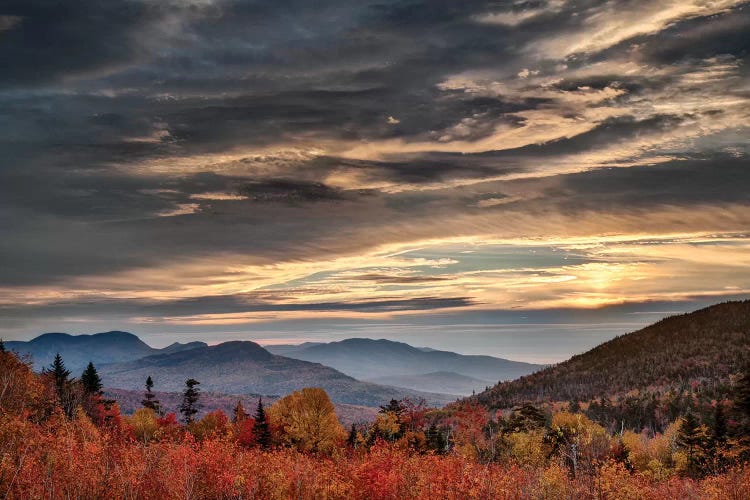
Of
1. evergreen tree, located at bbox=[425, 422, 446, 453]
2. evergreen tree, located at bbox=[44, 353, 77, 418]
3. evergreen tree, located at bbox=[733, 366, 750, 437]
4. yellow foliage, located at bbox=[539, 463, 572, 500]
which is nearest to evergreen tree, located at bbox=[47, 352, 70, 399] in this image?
evergreen tree, located at bbox=[44, 353, 77, 418]

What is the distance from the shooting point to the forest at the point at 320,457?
145 feet

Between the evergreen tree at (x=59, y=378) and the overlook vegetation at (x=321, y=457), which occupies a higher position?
the evergreen tree at (x=59, y=378)

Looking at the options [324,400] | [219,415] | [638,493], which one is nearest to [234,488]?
[638,493]

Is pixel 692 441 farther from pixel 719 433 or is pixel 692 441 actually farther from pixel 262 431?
pixel 262 431

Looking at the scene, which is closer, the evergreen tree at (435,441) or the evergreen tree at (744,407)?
the evergreen tree at (744,407)

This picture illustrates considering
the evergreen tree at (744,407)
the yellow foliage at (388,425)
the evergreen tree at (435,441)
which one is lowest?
the evergreen tree at (435,441)

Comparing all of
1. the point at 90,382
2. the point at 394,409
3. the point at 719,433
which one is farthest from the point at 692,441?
the point at 90,382

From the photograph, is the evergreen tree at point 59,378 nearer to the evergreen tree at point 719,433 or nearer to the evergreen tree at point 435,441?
the evergreen tree at point 435,441

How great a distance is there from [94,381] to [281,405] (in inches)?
1578

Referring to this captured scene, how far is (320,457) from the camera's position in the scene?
91000 mm

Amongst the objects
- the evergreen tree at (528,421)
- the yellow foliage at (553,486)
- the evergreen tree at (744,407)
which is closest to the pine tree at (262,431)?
the evergreen tree at (528,421)

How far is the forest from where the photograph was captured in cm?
4431

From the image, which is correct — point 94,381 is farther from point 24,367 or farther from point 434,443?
point 434,443

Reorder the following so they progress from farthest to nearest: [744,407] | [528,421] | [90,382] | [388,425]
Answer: [90,382], [388,425], [528,421], [744,407]
